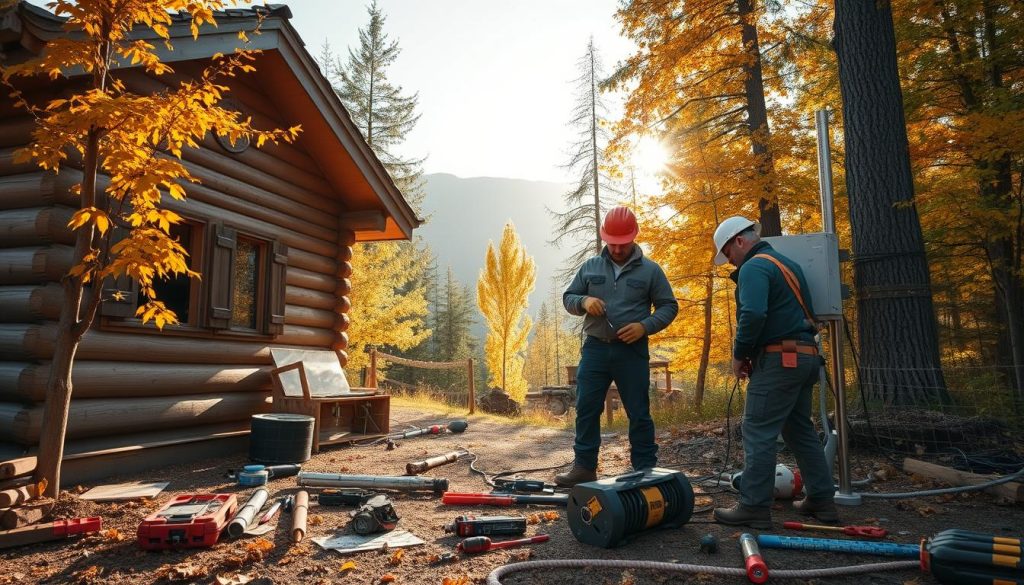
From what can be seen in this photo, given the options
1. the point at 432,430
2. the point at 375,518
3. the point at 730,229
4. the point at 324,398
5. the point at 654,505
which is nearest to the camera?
the point at 654,505

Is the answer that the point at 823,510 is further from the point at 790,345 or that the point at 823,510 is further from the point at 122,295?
the point at 122,295

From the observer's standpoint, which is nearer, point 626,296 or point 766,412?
point 766,412

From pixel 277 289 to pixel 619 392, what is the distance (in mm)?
5480

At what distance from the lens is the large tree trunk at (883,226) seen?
6133mm

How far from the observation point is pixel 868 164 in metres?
6.78

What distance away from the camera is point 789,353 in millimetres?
3721

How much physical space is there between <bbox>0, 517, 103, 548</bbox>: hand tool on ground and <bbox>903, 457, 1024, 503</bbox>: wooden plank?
6.55 meters

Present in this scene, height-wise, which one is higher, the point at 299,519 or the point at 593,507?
the point at 593,507

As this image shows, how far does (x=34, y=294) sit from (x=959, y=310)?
57.7 feet

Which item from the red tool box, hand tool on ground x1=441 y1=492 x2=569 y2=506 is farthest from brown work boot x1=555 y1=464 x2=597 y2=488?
the red tool box

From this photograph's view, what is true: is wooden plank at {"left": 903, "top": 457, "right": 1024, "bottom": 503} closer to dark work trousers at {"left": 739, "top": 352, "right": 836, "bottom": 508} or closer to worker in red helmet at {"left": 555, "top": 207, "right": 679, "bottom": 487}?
dark work trousers at {"left": 739, "top": 352, "right": 836, "bottom": 508}

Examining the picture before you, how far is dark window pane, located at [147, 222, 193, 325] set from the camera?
6855 millimetres

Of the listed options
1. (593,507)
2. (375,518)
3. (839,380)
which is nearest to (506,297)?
(839,380)

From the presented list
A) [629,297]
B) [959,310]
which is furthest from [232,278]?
[959,310]
